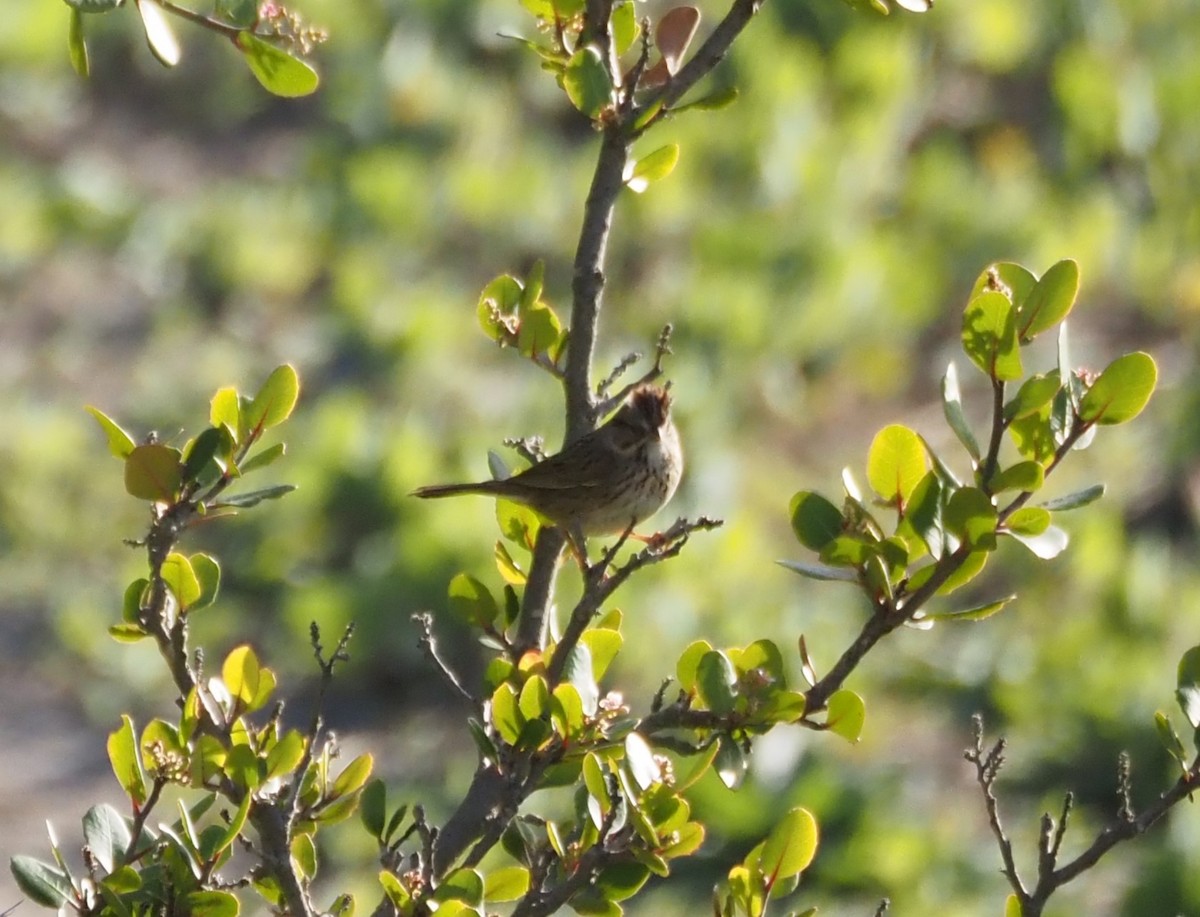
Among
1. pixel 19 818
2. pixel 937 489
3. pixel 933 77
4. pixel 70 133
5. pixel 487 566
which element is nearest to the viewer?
pixel 937 489

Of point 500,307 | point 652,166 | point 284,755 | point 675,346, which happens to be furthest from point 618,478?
point 675,346

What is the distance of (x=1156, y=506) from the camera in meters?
7.09

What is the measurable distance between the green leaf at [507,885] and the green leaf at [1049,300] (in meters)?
0.86

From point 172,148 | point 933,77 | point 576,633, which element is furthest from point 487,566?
point 933,77

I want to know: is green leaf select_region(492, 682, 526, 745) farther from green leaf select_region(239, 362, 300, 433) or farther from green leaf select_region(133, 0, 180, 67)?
green leaf select_region(133, 0, 180, 67)

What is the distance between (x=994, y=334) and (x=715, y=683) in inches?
20.3

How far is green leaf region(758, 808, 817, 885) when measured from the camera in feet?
6.55

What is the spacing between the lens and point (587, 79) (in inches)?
84.1

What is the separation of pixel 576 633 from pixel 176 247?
674 centimetres

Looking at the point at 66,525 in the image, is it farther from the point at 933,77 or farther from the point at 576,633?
the point at 933,77

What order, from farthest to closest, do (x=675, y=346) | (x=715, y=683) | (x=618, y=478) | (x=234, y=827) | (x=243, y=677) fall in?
(x=675, y=346), (x=618, y=478), (x=243, y=677), (x=715, y=683), (x=234, y=827)

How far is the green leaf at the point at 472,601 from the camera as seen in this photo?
2.35 metres

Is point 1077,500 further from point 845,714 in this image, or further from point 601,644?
point 601,644

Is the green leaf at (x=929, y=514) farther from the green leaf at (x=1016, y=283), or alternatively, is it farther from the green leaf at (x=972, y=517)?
the green leaf at (x=1016, y=283)
